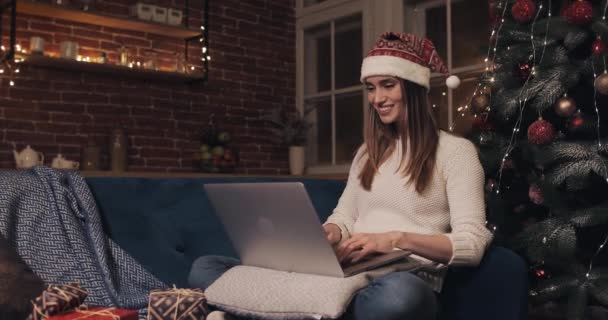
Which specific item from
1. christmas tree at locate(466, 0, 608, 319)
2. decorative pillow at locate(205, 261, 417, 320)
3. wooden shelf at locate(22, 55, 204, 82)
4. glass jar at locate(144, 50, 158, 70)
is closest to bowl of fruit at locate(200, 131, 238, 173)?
wooden shelf at locate(22, 55, 204, 82)

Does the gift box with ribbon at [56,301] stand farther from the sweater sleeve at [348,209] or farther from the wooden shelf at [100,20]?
the wooden shelf at [100,20]

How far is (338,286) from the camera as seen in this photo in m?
1.50

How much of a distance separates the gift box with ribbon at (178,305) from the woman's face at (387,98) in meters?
0.74

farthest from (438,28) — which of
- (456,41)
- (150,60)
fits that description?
(150,60)

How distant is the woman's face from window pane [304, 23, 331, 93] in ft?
10.0

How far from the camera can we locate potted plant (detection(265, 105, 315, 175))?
196 inches

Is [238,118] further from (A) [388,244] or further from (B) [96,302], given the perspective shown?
(A) [388,244]

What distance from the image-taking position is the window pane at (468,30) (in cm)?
400

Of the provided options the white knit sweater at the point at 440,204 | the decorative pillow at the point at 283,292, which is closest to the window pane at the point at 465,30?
the white knit sweater at the point at 440,204

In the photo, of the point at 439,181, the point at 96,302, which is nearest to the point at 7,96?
the point at 96,302

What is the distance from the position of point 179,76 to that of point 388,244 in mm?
3064

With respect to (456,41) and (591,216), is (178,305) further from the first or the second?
(456,41)

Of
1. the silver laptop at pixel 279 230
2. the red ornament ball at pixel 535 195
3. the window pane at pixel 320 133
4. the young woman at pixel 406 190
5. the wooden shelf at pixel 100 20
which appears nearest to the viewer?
the silver laptop at pixel 279 230

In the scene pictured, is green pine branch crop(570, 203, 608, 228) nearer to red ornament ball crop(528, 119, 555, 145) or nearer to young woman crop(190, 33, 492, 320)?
red ornament ball crop(528, 119, 555, 145)
